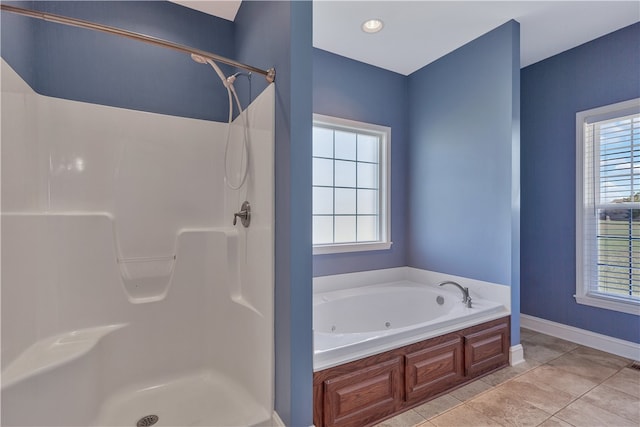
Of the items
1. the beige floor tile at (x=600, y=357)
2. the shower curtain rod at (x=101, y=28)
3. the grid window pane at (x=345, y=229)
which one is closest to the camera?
the shower curtain rod at (x=101, y=28)

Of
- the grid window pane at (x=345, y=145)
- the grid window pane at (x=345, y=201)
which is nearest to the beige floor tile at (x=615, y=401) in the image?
the grid window pane at (x=345, y=201)

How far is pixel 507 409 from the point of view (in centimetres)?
181

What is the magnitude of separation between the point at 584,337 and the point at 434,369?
69.5 inches

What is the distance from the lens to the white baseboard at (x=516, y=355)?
7.73 feet

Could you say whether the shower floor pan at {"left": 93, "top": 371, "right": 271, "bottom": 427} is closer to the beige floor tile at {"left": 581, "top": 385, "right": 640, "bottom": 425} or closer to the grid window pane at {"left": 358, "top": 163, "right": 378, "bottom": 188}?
the beige floor tile at {"left": 581, "top": 385, "right": 640, "bottom": 425}

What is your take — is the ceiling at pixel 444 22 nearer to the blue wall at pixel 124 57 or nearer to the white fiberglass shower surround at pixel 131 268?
the blue wall at pixel 124 57

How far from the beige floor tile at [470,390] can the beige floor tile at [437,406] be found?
5cm

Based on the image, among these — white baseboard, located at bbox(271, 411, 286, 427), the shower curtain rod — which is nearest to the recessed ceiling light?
the shower curtain rod

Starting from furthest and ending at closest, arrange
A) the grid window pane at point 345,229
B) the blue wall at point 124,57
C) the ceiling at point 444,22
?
1. the grid window pane at point 345,229
2. the ceiling at point 444,22
3. the blue wall at point 124,57

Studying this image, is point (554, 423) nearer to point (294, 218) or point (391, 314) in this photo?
point (391, 314)

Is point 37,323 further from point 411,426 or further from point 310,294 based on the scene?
point 411,426

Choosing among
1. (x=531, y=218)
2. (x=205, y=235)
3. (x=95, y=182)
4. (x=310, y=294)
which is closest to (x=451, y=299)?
(x=531, y=218)

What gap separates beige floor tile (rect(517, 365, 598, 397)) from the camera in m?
2.00

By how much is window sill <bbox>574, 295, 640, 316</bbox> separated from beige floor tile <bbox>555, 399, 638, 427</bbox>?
3.62 feet
